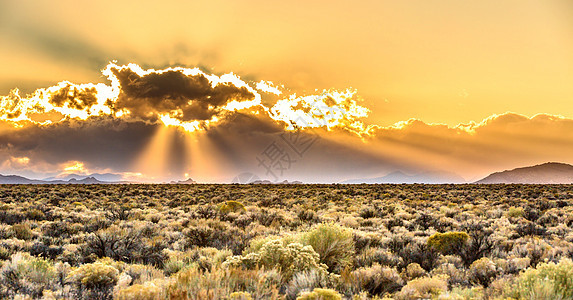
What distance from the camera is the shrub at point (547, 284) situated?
4.82 m

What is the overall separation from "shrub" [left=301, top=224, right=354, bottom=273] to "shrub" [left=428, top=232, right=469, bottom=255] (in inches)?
107

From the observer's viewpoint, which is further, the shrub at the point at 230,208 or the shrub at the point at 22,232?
the shrub at the point at 230,208

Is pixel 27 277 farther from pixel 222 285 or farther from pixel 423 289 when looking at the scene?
pixel 423 289

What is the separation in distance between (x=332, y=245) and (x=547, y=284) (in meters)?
4.31

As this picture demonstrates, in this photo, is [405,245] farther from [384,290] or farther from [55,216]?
[55,216]

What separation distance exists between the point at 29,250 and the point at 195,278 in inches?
281

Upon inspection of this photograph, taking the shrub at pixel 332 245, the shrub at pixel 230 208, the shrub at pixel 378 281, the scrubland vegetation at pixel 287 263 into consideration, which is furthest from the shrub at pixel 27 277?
the shrub at pixel 230 208

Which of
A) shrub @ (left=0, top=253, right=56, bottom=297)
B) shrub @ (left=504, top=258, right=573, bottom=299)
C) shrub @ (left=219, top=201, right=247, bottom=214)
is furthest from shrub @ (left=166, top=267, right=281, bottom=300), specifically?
shrub @ (left=219, top=201, right=247, bottom=214)

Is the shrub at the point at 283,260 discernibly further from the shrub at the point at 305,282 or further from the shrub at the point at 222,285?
the shrub at the point at 222,285

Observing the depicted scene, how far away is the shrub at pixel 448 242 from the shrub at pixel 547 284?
3.88 meters

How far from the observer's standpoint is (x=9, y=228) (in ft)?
40.2

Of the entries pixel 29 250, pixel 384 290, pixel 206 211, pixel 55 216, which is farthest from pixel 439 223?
pixel 55 216

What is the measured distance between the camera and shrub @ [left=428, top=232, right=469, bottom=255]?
30.8ft

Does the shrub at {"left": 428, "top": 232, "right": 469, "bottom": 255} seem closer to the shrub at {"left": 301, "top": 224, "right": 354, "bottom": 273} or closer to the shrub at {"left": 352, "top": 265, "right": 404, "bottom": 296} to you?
the shrub at {"left": 301, "top": 224, "right": 354, "bottom": 273}
